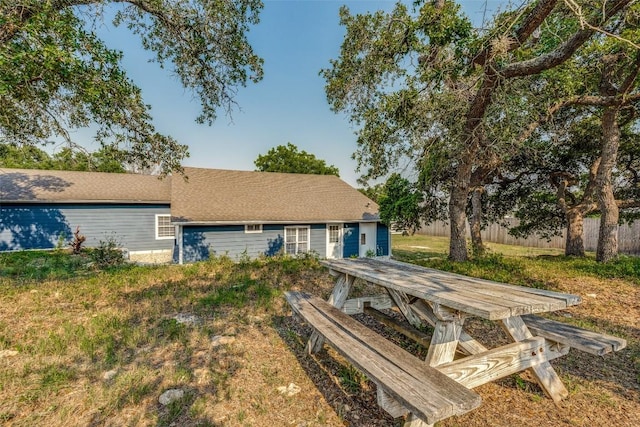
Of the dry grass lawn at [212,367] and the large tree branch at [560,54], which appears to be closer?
the dry grass lawn at [212,367]

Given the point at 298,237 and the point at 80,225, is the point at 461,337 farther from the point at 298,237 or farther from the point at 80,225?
the point at 80,225

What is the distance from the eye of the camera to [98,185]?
14.8 metres

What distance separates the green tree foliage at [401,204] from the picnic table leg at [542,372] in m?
8.06

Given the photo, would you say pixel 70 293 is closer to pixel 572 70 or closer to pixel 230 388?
pixel 230 388

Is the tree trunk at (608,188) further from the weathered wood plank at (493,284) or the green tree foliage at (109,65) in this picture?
the green tree foliage at (109,65)

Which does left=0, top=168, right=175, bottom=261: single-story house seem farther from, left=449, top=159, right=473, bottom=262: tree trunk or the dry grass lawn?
left=449, top=159, right=473, bottom=262: tree trunk

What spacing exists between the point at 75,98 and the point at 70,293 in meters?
4.44

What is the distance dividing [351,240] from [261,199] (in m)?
5.04

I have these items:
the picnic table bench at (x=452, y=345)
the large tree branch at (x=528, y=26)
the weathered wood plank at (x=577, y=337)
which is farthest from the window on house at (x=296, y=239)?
the weathered wood plank at (x=577, y=337)

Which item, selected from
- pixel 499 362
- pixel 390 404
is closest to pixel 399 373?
pixel 390 404

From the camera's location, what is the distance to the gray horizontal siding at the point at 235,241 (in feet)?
38.5

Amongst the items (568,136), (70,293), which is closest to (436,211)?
(568,136)

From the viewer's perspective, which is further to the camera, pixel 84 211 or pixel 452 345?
pixel 84 211

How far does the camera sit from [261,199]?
46.7ft
